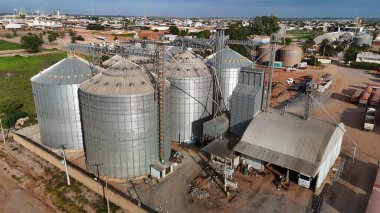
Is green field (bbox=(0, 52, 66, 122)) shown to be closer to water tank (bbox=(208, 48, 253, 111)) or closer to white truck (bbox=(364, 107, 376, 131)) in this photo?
water tank (bbox=(208, 48, 253, 111))

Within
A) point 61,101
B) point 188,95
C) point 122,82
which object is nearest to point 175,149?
point 188,95

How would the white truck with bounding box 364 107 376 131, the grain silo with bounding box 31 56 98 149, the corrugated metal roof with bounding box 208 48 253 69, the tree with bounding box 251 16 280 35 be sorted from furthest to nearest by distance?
the tree with bounding box 251 16 280 35
the corrugated metal roof with bounding box 208 48 253 69
the white truck with bounding box 364 107 376 131
the grain silo with bounding box 31 56 98 149

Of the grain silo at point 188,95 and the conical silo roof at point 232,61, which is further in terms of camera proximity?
the conical silo roof at point 232,61

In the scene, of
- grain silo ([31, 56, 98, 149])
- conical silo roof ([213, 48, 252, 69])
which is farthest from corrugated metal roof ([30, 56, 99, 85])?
conical silo roof ([213, 48, 252, 69])

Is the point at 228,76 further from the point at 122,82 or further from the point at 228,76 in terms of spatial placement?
the point at 122,82

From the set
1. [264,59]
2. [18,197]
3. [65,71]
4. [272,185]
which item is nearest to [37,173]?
[18,197]

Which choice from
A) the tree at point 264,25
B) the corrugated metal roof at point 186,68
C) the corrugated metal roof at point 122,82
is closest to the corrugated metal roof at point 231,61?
the corrugated metal roof at point 186,68

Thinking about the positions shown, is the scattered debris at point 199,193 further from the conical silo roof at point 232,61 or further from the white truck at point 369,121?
the white truck at point 369,121
